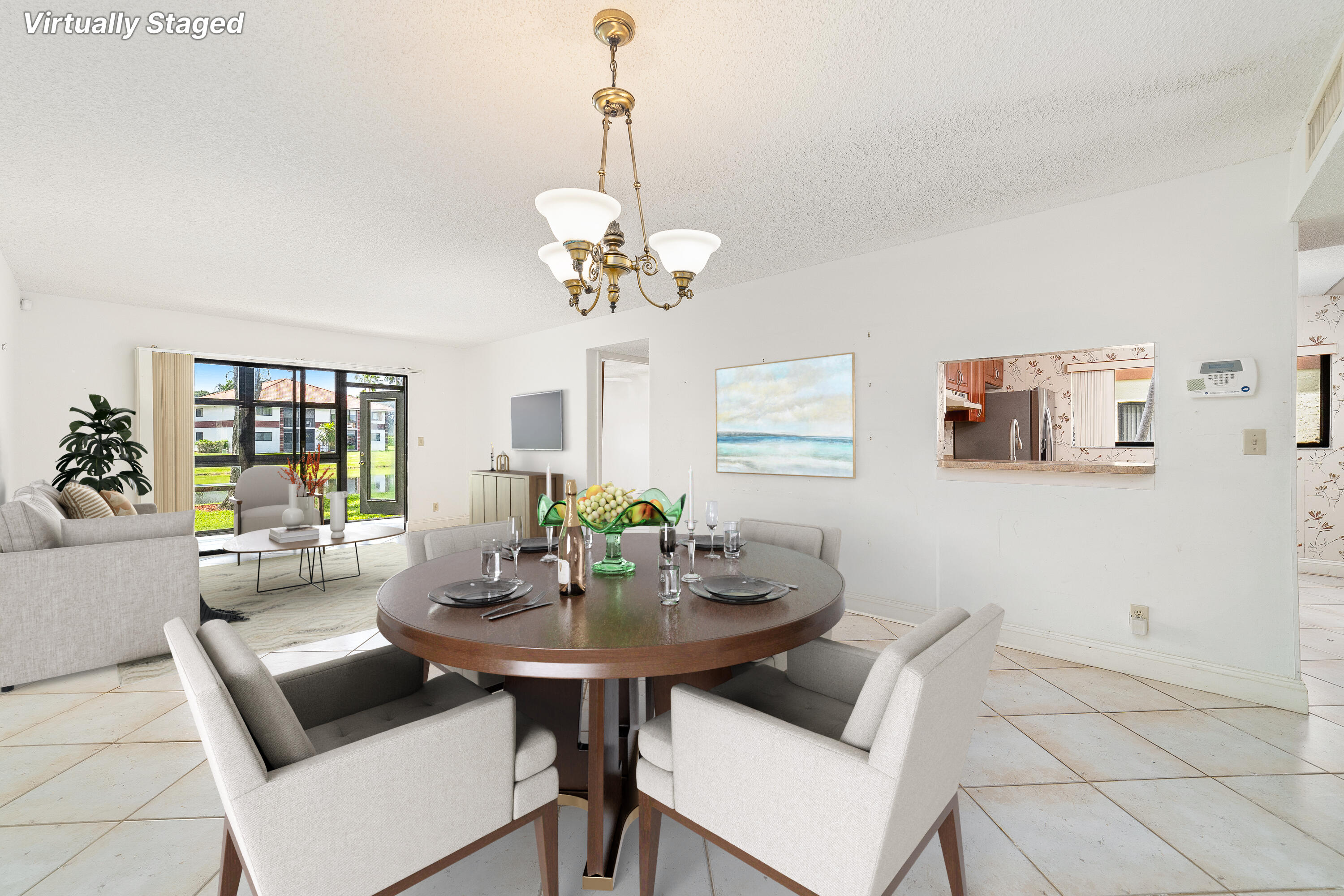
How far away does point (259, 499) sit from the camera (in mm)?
5156

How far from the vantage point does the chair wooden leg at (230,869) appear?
125cm

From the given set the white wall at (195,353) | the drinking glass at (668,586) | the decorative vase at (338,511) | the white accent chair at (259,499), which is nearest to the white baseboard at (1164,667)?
the drinking glass at (668,586)

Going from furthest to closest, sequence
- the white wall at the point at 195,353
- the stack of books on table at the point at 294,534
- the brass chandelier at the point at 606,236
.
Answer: the white wall at the point at 195,353, the stack of books on table at the point at 294,534, the brass chandelier at the point at 606,236

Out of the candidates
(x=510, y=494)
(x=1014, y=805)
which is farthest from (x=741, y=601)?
(x=510, y=494)

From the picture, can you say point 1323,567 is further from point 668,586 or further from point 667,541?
point 668,586

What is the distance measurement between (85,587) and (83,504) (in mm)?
991

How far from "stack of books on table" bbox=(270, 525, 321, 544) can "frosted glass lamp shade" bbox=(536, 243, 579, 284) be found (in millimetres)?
3066

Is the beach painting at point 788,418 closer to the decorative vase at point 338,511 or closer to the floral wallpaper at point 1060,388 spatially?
the floral wallpaper at point 1060,388

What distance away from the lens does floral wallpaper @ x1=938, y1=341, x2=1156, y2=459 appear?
11.4 feet

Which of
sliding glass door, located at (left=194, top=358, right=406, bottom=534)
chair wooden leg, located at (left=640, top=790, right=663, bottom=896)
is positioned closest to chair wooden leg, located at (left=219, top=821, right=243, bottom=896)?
chair wooden leg, located at (left=640, top=790, right=663, bottom=896)

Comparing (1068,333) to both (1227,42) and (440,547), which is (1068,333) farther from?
(440,547)

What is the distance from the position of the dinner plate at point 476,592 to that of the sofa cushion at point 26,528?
2425 millimetres

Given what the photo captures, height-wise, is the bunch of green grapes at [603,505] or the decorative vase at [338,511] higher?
the bunch of green grapes at [603,505]

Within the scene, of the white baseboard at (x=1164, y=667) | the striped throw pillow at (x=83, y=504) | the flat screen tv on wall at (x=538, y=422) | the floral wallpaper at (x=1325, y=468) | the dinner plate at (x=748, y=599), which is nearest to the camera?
the dinner plate at (x=748, y=599)
